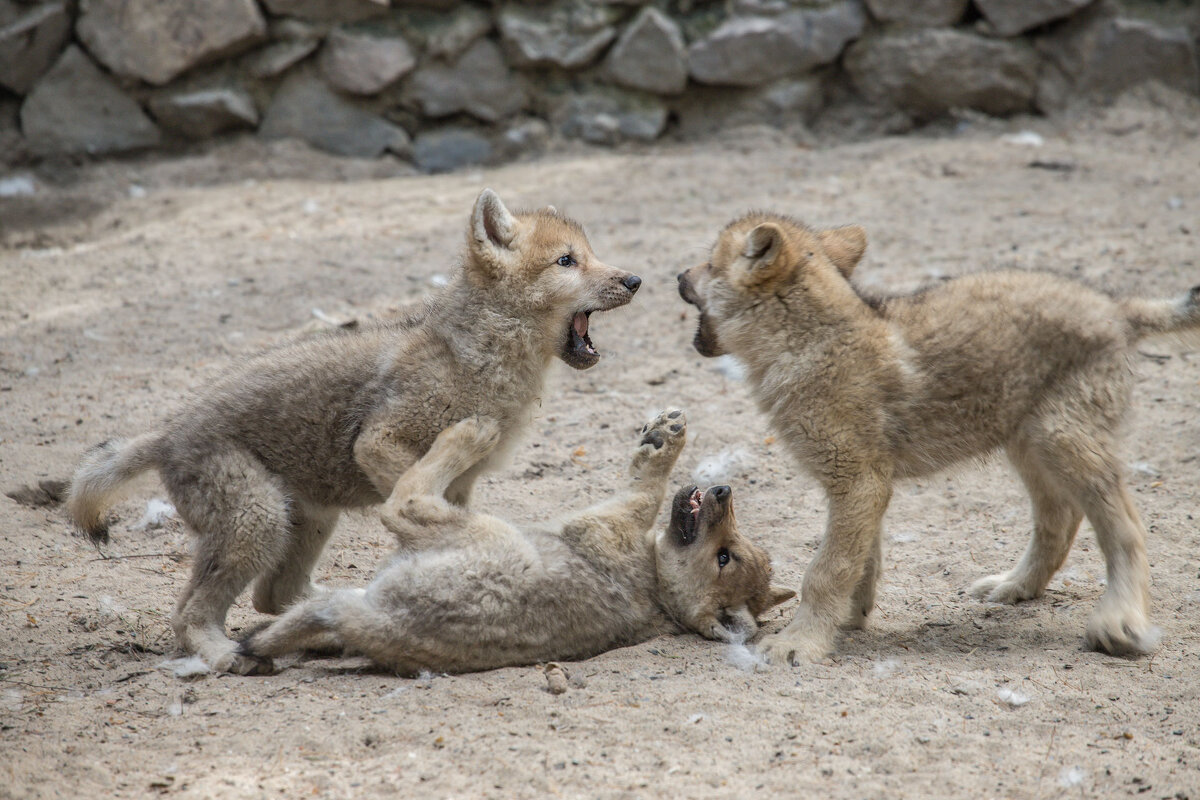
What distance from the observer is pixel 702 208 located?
919cm

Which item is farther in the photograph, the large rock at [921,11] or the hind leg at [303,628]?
the large rock at [921,11]

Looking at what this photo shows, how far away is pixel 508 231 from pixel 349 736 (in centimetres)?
226

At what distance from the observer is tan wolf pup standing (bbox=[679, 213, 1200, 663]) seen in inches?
172

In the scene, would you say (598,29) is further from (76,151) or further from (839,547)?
(839,547)

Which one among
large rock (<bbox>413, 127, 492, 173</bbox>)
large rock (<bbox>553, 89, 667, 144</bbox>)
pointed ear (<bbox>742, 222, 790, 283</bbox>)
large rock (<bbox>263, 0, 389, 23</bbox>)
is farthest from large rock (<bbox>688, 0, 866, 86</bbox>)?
pointed ear (<bbox>742, 222, 790, 283</bbox>)

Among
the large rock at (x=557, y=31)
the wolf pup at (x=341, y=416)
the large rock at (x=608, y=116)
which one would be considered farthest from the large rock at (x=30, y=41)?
the wolf pup at (x=341, y=416)

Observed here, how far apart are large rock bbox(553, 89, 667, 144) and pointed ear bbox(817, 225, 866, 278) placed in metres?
5.99

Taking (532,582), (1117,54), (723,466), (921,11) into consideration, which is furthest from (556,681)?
(1117,54)

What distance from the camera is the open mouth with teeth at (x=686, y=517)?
4.74m

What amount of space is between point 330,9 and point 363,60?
550 millimetres

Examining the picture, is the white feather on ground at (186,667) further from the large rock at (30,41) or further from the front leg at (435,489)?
the large rock at (30,41)

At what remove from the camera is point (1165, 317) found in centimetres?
453

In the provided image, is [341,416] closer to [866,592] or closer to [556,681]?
[556,681]

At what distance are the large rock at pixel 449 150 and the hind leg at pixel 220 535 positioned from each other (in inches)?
265
